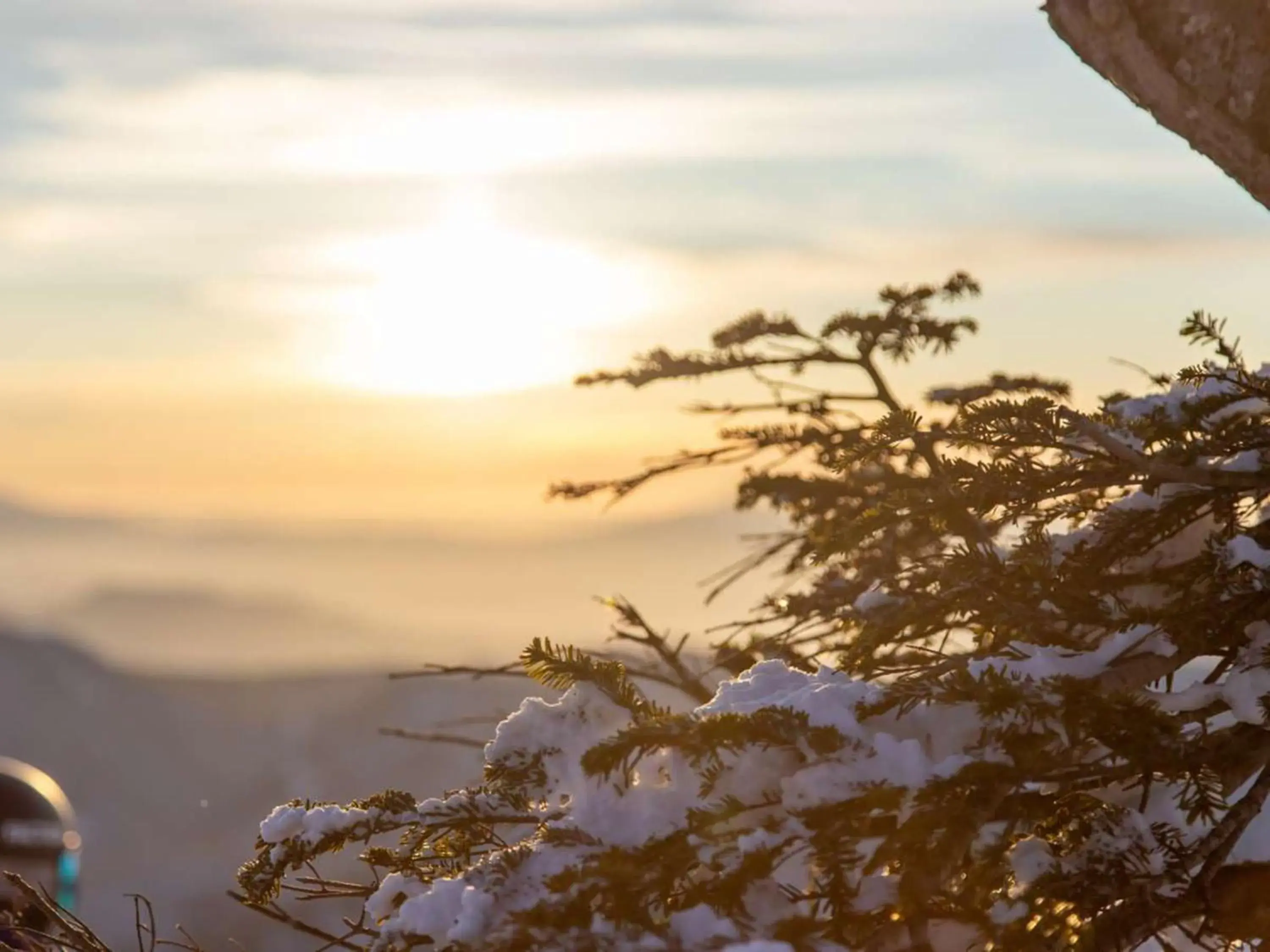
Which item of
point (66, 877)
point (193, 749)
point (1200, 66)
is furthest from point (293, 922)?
point (193, 749)

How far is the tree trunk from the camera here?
4.21 metres

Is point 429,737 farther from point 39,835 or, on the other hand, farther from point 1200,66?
point 39,835

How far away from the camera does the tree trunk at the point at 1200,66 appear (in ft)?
13.8

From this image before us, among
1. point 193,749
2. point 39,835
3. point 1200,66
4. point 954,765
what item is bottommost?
point 954,765

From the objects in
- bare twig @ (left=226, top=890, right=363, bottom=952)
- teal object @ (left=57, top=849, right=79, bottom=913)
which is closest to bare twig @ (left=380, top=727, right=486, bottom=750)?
bare twig @ (left=226, top=890, right=363, bottom=952)

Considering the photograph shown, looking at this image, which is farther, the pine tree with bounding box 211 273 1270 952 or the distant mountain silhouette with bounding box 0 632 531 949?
the distant mountain silhouette with bounding box 0 632 531 949

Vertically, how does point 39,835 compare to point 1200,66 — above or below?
above

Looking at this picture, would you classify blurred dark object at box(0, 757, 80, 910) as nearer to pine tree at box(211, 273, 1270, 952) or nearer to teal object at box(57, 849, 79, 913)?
teal object at box(57, 849, 79, 913)

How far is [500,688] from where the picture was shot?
79.6m

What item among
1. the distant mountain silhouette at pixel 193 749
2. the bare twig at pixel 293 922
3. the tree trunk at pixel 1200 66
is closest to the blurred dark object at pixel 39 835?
the bare twig at pixel 293 922

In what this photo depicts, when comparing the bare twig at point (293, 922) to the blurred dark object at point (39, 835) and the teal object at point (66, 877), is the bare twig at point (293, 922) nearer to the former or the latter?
the blurred dark object at point (39, 835)

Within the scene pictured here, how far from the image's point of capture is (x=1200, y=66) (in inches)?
169

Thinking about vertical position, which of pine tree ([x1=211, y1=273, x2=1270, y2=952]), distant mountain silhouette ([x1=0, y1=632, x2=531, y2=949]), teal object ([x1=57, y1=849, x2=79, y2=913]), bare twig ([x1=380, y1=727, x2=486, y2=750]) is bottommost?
pine tree ([x1=211, y1=273, x2=1270, y2=952])

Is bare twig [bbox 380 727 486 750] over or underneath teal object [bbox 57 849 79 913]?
underneath
